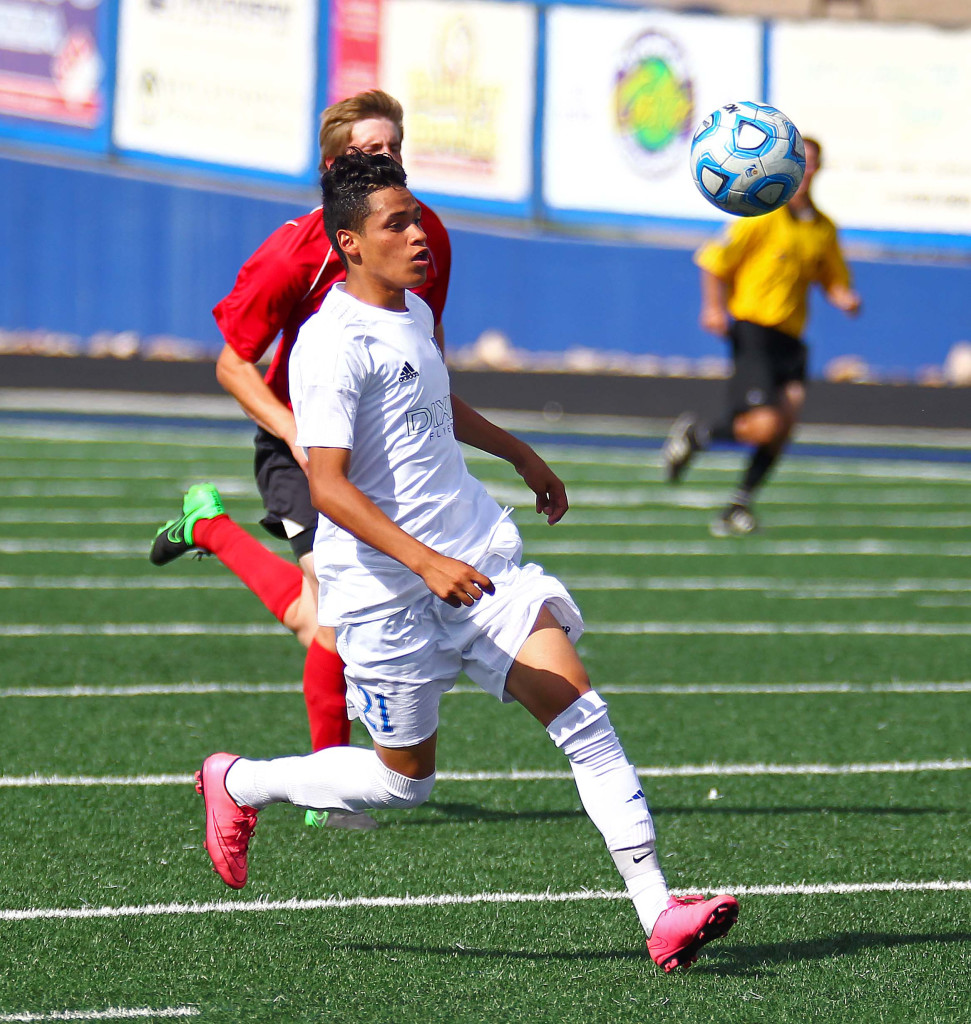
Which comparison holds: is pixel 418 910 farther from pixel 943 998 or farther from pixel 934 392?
pixel 934 392

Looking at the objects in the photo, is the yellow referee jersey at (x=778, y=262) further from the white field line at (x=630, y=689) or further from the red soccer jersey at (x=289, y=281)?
the red soccer jersey at (x=289, y=281)

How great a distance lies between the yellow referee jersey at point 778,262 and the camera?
10.9 m

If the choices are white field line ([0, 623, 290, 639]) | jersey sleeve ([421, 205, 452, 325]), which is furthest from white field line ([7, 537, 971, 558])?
jersey sleeve ([421, 205, 452, 325])

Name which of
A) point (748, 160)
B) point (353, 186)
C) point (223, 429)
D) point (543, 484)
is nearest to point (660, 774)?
point (543, 484)

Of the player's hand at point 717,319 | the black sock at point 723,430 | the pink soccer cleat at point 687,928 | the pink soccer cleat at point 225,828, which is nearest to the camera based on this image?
the pink soccer cleat at point 687,928

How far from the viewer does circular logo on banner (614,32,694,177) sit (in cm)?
2369

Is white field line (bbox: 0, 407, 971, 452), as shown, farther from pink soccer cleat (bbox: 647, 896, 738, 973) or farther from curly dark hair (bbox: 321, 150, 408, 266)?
pink soccer cleat (bbox: 647, 896, 738, 973)

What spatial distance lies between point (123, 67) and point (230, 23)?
1738 mm

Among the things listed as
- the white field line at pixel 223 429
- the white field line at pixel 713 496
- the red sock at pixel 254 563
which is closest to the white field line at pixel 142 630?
the red sock at pixel 254 563

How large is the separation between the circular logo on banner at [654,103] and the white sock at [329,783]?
2062 centimetres

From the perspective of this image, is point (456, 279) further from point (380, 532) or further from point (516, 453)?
point (380, 532)

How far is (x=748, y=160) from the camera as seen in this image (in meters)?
5.14

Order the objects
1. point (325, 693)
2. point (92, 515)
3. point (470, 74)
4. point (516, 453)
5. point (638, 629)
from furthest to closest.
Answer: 1. point (470, 74)
2. point (92, 515)
3. point (638, 629)
4. point (325, 693)
5. point (516, 453)

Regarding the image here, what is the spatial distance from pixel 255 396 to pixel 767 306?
6.83 m
